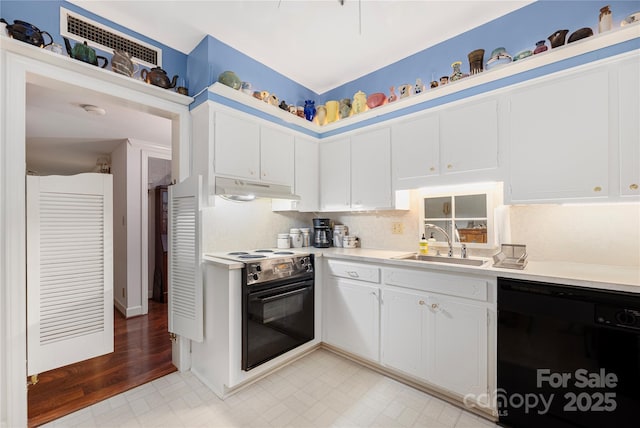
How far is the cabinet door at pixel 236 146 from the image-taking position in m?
2.26

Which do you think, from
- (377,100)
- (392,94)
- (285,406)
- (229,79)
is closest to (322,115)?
(377,100)

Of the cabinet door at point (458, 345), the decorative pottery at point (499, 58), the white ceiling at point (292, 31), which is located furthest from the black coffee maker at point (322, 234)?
the decorative pottery at point (499, 58)

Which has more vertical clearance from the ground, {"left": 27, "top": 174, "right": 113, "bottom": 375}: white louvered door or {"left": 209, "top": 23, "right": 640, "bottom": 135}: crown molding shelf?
{"left": 209, "top": 23, "right": 640, "bottom": 135}: crown molding shelf

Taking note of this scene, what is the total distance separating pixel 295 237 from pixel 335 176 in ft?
2.65

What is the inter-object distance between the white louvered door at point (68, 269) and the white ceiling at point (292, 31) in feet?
2.36

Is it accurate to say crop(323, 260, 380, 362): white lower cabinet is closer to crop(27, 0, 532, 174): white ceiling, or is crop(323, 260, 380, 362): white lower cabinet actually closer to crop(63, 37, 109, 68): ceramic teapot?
crop(27, 0, 532, 174): white ceiling

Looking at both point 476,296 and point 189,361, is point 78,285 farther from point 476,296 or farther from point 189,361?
point 476,296

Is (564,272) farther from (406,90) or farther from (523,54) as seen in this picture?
(406,90)

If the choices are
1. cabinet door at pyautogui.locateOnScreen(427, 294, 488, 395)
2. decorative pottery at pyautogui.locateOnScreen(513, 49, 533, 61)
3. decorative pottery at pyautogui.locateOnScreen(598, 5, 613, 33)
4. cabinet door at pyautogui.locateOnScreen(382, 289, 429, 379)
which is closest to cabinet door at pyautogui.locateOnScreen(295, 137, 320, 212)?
cabinet door at pyautogui.locateOnScreen(382, 289, 429, 379)

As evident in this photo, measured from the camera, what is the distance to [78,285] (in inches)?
77.0

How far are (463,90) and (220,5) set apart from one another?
1.96 meters

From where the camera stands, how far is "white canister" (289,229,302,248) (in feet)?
9.80

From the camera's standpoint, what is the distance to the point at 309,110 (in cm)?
313

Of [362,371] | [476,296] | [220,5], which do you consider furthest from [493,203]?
[220,5]
